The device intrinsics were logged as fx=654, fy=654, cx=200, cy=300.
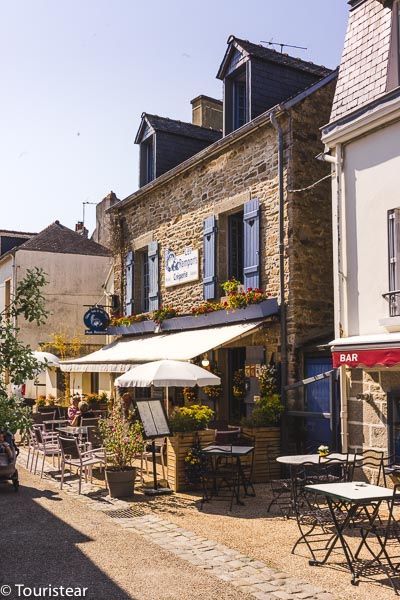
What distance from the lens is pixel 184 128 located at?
679 inches

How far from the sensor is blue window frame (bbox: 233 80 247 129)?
14.0 metres

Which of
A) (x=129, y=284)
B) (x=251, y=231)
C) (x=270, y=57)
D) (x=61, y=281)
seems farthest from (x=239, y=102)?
(x=61, y=281)

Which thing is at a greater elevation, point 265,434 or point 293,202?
point 293,202

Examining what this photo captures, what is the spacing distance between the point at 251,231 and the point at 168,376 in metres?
3.98

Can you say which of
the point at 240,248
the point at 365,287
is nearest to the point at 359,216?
the point at 365,287

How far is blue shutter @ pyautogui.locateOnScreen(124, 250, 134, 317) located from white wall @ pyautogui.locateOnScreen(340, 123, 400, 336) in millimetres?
8365

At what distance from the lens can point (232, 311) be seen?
1264cm

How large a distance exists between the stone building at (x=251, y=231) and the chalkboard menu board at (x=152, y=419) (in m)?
1.61

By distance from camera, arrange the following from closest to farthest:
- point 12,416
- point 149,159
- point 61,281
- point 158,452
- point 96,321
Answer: point 12,416 < point 158,452 < point 149,159 < point 96,321 < point 61,281

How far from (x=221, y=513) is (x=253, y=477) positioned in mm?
2222

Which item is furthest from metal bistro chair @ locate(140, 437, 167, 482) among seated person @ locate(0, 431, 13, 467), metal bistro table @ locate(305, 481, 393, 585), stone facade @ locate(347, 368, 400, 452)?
metal bistro table @ locate(305, 481, 393, 585)

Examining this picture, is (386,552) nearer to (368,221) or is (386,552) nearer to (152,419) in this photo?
(152,419)

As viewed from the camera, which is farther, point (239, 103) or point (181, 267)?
point (181, 267)

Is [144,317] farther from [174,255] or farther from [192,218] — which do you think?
[192,218]
